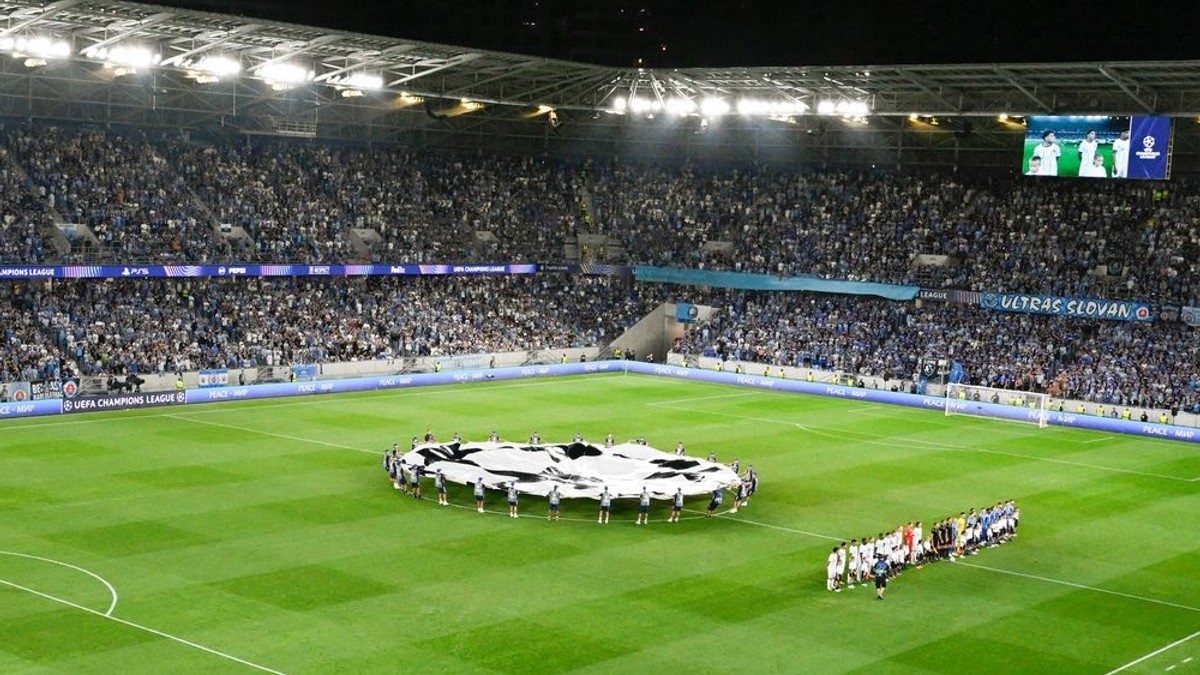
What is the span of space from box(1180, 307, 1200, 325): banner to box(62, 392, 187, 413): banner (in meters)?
43.5

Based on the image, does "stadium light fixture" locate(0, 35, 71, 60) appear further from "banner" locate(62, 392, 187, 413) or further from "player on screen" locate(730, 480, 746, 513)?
"player on screen" locate(730, 480, 746, 513)

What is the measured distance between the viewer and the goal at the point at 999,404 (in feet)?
189

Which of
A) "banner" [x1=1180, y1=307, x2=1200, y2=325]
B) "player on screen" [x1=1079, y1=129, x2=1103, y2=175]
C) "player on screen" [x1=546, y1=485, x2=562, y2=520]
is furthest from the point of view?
"banner" [x1=1180, y1=307, x2=1200, y2=325]

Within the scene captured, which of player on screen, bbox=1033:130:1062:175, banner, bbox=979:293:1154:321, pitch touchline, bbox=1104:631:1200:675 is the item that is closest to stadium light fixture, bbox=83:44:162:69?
player on screen, bbox=1033:130:1062:175

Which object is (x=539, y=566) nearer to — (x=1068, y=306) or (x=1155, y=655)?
(x=1155, y=655)

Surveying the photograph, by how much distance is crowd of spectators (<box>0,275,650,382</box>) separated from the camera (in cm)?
5453

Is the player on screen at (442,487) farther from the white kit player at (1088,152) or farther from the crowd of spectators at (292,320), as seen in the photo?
the white kit player at (1088,152)

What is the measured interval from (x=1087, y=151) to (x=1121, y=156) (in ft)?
5.08

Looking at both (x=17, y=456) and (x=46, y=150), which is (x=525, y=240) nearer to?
(x=46, y=150)

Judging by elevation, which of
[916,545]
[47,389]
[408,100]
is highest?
[408,100]

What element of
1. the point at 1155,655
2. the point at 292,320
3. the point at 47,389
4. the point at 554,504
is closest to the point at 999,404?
the point at 554,504

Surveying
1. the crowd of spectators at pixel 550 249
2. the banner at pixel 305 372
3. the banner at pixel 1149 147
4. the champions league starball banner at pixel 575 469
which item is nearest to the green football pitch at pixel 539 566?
the champions league starball banner at pixel 575 469

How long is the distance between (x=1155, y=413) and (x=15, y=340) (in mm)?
46810

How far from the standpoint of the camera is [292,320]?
63594 mm
